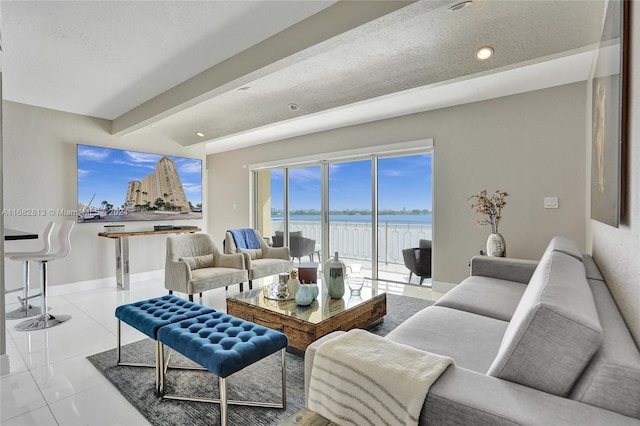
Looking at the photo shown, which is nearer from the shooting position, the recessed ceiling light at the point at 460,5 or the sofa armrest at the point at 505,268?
the recessed ceiling light at the point at 460,5

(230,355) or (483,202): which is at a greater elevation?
(483,202)

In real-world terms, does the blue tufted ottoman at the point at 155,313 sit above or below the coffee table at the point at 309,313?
above

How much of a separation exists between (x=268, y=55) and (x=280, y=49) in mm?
136

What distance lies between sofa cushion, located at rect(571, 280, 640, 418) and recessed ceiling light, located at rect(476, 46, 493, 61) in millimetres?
2254

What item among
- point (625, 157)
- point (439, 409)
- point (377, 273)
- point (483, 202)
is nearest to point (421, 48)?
point (625, 157)

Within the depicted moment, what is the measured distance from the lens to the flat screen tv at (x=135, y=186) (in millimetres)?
4602

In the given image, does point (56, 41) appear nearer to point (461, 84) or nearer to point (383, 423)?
point (383, 423)

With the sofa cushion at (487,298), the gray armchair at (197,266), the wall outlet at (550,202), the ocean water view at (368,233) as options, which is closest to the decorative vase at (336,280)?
the sofa cushion at (487,298)

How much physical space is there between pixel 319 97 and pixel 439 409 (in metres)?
3.34

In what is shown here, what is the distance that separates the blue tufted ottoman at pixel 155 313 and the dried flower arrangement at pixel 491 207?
318 cm

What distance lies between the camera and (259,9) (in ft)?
7.11

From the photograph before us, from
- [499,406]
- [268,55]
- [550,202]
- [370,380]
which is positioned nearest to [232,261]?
[268,55]

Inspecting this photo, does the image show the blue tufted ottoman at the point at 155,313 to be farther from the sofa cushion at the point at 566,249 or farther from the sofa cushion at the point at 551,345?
the sofa cushion at the point at 566,249

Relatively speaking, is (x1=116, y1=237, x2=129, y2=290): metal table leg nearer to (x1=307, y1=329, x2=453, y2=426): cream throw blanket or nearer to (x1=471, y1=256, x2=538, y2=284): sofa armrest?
(x1=307, y1=329, x2=453, y2=426): cream throw blanket
